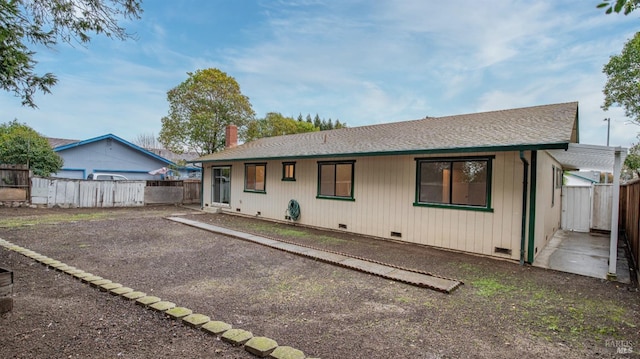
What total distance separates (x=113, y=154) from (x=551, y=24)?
22960 mm

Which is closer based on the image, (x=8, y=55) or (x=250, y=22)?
(x=8, y=55)

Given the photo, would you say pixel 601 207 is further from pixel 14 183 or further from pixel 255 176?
pixel 14 183

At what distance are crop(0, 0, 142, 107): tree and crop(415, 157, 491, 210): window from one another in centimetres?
614

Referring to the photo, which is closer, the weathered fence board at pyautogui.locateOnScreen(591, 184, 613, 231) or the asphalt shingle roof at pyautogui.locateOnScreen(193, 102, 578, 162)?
the asphalt shingle roof at pyautogui.locateOnScreen(193, 102, 578, 162)

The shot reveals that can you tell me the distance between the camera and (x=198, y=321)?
3.04 m

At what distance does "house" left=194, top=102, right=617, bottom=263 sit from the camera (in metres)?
5.88

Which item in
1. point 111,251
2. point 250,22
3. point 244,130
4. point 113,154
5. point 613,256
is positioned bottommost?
point 111,251

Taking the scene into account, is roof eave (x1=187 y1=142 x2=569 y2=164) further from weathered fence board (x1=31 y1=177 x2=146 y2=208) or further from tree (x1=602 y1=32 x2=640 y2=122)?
tree (x1=602 y1=32 x2=640 y2=122)

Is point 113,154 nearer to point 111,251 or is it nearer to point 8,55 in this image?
point 111,251

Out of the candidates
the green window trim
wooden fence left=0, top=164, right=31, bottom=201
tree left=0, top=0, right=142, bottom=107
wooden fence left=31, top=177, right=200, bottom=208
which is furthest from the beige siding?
wooden fence left=0, top=164, right=31, bottom=201

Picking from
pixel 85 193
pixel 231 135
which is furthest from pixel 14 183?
pixel 231 135

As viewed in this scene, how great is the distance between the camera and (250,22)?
11.2 m

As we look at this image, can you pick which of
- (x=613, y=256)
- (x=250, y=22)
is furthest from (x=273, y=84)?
(x=613, y=256)

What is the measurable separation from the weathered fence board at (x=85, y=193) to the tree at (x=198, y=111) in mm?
3551
